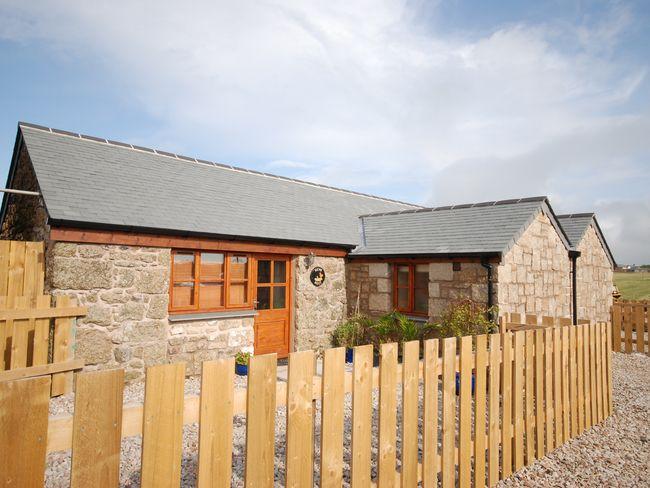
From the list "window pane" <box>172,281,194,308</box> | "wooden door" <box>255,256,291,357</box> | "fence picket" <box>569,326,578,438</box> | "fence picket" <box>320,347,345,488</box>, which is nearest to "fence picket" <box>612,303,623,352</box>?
"fence picket" <box>569,326,578,438</box>

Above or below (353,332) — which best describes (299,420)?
above

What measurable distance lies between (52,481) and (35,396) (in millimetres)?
2953

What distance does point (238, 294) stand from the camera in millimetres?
9367

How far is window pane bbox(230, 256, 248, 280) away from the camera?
30.5 ft

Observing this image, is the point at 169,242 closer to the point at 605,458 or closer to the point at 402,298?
the point at 402,298

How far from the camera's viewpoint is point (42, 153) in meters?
8.51

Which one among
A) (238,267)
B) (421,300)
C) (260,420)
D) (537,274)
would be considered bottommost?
(260,420)

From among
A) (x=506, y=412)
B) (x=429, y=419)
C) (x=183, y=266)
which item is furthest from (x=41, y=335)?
(x=506, y=412)

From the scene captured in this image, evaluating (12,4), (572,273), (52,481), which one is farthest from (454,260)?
(12,4)

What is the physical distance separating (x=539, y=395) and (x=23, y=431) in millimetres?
4695

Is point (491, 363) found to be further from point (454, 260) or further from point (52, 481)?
point (454, 260)

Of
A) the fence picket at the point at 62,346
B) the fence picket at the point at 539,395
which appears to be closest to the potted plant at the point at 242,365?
the fence picket at the point at 62,346

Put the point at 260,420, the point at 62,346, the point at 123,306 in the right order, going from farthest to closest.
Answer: the point at 123,306 < the point at 62,346 < the point at 260,420

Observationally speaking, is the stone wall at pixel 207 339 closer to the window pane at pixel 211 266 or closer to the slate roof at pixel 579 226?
the window pane at pixel 211 266
